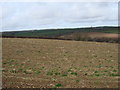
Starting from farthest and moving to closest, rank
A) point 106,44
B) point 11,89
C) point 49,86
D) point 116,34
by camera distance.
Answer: point 106,44 → point 116,34 → point 49,86 → point 11,89

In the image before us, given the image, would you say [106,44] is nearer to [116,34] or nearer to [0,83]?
[116,34]

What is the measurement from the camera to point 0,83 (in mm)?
11977

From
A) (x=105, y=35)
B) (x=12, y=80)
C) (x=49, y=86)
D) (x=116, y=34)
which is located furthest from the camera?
(x=105, y=35)

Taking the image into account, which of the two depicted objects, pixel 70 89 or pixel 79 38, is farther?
pixel 79 38

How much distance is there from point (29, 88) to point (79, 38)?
49.9m

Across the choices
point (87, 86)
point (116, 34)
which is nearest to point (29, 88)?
point (87, 86)

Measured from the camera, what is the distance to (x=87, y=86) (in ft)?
39.9

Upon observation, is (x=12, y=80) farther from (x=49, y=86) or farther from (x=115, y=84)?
(x=115, y=84)

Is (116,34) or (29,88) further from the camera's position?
(116,34)

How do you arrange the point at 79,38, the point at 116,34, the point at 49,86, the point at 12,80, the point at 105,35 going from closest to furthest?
the point at 49,86
the point at 12,80
the point at 116,34
the point at 105,35
the point at 79,38

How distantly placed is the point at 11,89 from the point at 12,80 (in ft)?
6.27

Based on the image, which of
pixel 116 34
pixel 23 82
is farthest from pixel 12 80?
pixel 116 34

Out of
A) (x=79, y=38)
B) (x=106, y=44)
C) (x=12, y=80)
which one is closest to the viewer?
(x=12, y=80)

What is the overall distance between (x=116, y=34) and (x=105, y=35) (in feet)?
8.70
